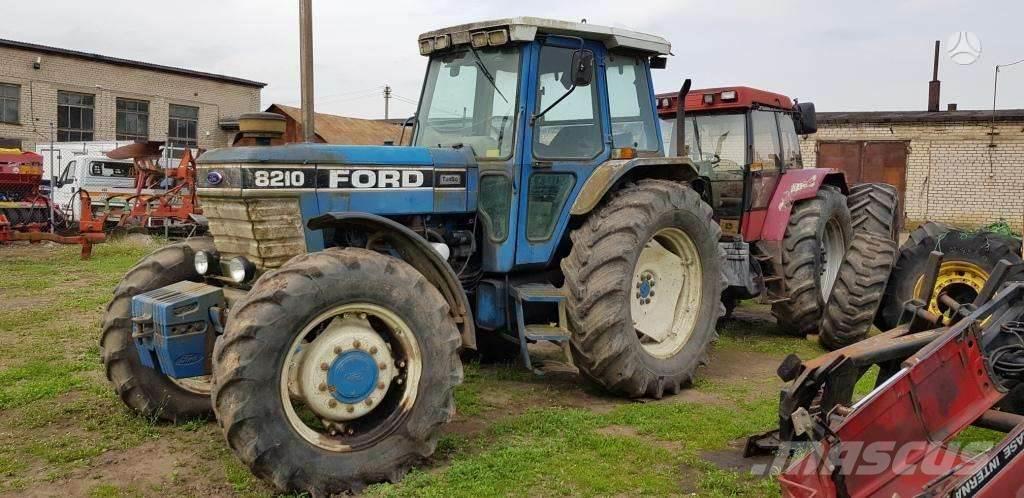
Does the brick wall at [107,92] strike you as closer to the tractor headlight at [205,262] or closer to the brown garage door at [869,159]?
the brown garage door at [869,159]

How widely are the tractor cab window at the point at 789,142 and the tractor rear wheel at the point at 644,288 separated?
3.02m

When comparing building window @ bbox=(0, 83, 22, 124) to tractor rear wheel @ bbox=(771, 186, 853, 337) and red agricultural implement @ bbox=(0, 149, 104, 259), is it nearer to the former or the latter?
red agricultural implement @ bbox=(0, 149, 104, 259)

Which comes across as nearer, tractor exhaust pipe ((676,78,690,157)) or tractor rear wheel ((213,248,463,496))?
tractor rear wheel ((213,248,463,496))

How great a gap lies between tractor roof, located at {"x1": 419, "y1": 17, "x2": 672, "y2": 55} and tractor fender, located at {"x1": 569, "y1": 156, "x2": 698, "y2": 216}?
33.2 inches

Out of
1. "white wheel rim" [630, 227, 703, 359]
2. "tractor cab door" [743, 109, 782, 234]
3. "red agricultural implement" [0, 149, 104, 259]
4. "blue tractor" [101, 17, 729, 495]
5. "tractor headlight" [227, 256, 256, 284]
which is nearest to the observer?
"blue tractor" [101, 17, 729, 495]

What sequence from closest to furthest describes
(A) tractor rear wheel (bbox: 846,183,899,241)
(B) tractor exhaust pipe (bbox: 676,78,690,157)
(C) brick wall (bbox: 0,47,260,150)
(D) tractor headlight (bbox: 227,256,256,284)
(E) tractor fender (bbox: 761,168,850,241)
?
(D) tractor headlight (bbox: 227,256,256,284) → (B) tractor exhaust pipe (bbox: 676,78,690,157) → (E) tractor fender (bbox: 761,168,850,241) → (A) tractor rear wheel (bbox: 846,183,899,241) → (C) brick wall (bbox: 0,47,260,150)

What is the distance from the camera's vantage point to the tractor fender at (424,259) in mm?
4543

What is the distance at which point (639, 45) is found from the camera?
599 centimetres

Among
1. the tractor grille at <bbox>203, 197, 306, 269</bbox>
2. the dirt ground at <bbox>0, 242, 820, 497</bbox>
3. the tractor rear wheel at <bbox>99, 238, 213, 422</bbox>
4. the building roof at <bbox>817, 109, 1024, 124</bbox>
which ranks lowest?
the dirt ground at <bbox>0, 242, 820, 497</bbox>

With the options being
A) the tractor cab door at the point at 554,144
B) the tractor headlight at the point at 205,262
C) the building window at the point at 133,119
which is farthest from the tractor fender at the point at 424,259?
the building window at the point at 133,119

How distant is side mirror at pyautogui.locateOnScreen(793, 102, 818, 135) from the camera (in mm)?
9055

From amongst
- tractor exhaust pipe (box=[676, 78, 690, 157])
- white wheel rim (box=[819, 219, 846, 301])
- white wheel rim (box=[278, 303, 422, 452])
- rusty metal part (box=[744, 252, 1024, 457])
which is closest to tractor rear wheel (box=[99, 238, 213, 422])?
white wheel rim (box=[278, 303, 422, 452])

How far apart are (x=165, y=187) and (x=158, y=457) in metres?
14.4

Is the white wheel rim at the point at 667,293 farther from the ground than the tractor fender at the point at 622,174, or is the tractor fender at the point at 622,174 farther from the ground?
the tractor fender at the point at 622,174
